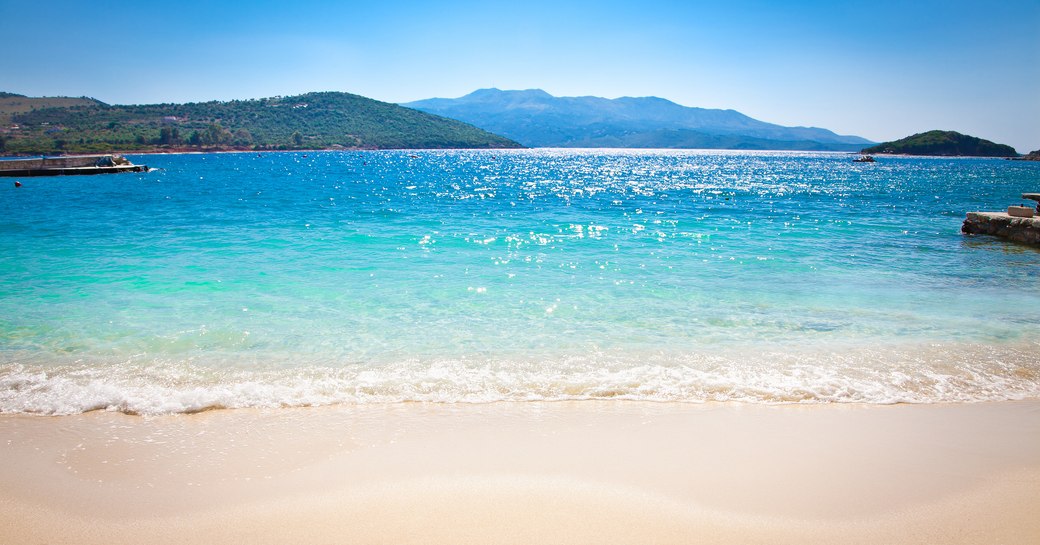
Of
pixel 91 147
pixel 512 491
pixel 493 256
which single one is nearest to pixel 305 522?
pixel 512 491

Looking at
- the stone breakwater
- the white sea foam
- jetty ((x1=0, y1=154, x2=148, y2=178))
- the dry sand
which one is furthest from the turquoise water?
jetty ((x1=0, y1=154, x2=148, y2=178))

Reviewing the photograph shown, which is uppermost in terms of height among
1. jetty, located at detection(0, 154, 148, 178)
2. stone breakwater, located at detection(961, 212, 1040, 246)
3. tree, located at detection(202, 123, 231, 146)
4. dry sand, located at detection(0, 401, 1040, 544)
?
tree, located at detection(202, 123, 231, 146)

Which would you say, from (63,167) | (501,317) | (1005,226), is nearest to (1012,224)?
(1005,226)

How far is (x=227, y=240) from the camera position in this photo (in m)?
20.0

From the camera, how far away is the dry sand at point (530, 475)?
4.08 metres

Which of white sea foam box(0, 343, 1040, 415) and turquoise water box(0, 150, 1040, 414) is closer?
white sea foam box(0, 343, 1040, 415)

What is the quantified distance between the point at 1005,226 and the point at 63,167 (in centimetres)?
9656

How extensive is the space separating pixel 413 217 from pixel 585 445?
2467 cm

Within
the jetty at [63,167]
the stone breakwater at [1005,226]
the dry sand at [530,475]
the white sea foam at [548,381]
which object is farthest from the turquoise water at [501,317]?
the jetty at [63,167]

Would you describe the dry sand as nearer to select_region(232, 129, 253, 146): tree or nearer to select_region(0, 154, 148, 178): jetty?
select_region(0, 154, 148, 178): jetty

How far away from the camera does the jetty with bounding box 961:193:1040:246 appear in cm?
2070

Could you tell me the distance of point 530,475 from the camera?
189 inches

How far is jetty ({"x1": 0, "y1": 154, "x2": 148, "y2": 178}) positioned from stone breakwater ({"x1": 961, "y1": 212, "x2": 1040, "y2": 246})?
301 ft

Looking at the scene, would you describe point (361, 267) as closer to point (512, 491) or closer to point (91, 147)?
point (512, 491)
